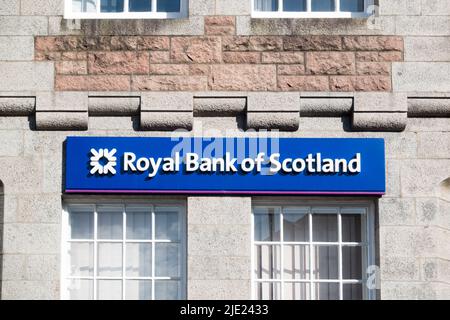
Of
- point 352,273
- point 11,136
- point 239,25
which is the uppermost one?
point 239,25

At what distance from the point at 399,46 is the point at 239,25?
1711mm

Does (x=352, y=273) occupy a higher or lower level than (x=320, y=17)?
lower

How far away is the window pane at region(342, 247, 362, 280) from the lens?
17.5 metres

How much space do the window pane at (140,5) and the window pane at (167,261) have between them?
2.56 m

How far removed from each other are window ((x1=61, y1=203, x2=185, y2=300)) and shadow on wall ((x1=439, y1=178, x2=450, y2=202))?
9.00 ft

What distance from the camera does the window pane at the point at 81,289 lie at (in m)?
17.4

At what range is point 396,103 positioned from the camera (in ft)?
56.9

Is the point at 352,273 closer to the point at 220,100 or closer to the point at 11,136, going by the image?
the point at 220,100

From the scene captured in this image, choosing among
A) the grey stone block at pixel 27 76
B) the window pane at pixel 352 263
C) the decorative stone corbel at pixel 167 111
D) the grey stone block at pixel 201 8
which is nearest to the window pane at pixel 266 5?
the grey stone block at pixel 201 8

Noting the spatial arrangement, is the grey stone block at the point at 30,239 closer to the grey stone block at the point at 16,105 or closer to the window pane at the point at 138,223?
the window pane at the point at 138,223

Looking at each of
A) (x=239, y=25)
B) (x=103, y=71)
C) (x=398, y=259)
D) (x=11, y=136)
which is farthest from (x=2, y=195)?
(x=398, y=259)

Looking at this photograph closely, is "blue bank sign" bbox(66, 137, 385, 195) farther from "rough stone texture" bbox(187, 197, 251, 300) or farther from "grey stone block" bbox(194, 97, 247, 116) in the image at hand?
"grey stone block" bbox(194, 97, 247, 116)

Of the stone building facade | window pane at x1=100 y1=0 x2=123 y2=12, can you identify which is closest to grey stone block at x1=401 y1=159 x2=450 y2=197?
the stone building facade

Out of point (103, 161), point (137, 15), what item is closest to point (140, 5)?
point (137, 15)
